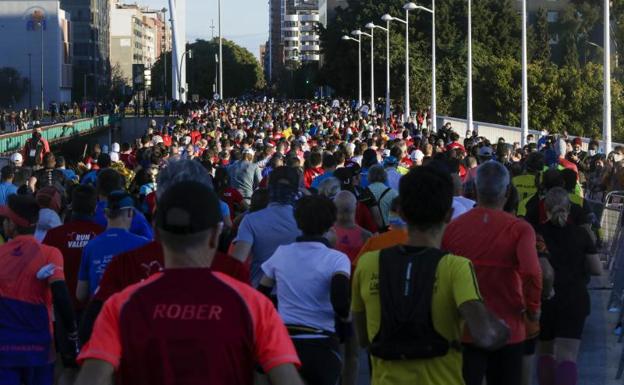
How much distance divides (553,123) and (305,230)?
51.5 m

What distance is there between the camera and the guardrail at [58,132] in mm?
47934

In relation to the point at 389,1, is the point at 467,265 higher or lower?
lower

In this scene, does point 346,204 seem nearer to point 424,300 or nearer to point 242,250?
point 242,250

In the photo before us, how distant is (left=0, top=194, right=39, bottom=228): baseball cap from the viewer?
6.93 m

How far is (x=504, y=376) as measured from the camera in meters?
6.34

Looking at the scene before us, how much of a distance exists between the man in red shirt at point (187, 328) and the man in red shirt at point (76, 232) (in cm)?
444

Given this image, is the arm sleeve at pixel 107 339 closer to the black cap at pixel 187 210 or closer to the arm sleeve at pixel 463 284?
the black cap at pixel 187 210

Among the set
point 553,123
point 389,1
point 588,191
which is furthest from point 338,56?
point 588,191

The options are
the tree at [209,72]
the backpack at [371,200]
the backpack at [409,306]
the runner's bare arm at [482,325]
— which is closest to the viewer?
the runner's bare arm at [482,325]

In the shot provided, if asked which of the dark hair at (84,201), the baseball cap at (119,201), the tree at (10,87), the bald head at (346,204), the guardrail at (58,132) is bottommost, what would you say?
the guardrail at (58,132)

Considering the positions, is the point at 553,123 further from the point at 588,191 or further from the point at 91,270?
the point at 91,270

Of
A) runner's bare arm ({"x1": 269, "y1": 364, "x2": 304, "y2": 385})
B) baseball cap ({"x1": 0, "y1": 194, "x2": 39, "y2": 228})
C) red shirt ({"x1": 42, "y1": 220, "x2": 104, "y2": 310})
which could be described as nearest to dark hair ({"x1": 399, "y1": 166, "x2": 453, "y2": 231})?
runner's bare arm ({"x1": 269, "y1": 364, "x2": 304, "y2": 385})

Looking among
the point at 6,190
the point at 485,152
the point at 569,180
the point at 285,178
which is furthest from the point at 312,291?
the point at 485,152

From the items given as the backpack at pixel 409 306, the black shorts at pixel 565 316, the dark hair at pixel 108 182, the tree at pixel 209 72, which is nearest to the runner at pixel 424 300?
the backpack at pixel 409 306
